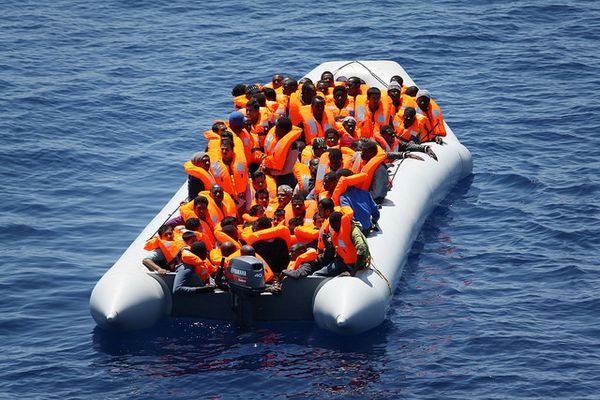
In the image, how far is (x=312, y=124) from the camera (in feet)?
53.4

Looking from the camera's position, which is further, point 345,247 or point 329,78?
point 329,78

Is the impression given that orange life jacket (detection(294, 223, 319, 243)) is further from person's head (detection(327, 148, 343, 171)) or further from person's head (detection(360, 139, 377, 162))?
person's head (detection(360, 139, 377, 162))

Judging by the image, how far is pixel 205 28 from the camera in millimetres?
29031

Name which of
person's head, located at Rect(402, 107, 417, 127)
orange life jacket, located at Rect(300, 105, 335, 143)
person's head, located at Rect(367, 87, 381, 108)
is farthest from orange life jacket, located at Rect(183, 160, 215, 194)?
person's head, located at Rect(402, 107, 417, 127)

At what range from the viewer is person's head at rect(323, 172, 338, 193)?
46.3 ft

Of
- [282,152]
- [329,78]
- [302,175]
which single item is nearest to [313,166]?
[302,175]

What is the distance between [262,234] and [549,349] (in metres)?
3.56

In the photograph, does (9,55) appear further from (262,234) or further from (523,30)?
(262,234)

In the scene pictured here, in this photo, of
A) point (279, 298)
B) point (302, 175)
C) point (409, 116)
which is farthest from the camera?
point (409, 116)

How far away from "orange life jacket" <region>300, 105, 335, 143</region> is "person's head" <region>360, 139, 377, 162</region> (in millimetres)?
1716

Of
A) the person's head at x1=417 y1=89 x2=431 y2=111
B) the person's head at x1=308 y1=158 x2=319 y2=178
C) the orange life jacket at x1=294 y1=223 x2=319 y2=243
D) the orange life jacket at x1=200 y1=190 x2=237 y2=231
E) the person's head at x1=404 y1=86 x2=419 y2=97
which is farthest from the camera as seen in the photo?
the person's head at x1=404 y1=86 x2=419 y2=97

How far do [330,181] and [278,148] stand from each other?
1.54m

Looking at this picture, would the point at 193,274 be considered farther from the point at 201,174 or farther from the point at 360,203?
the point at 360,203

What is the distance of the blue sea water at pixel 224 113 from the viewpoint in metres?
12.7
